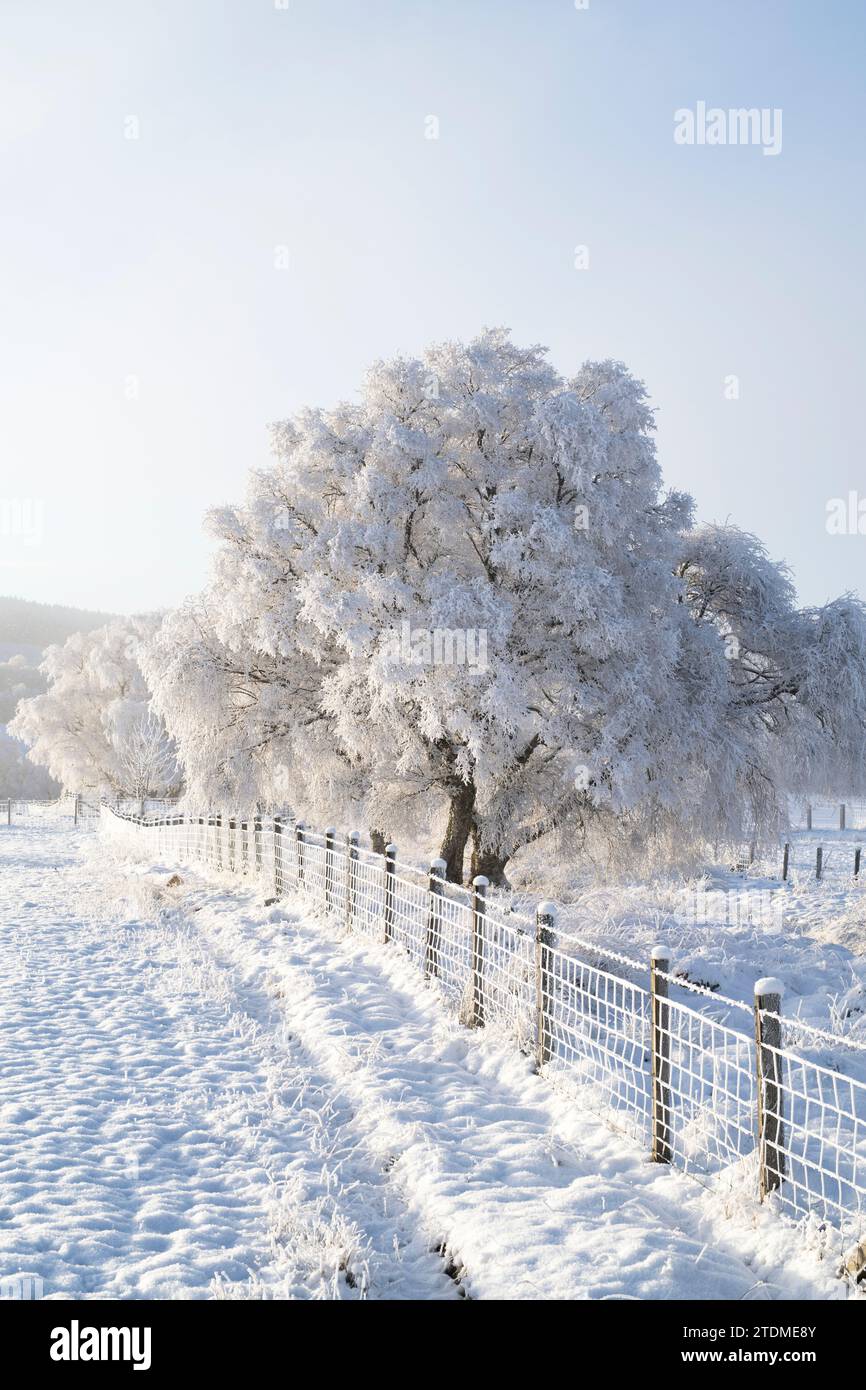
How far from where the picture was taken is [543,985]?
7906 millimetres

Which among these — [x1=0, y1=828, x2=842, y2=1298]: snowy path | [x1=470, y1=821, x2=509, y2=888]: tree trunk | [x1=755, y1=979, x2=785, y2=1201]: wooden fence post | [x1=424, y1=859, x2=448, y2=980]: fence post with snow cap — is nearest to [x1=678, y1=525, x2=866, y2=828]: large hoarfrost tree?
[x1=470, y1=821, x2=509, y2=888]: tree trunk

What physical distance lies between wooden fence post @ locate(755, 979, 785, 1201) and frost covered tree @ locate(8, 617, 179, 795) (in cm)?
4981

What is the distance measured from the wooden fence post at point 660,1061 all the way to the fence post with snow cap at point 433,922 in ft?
15.0

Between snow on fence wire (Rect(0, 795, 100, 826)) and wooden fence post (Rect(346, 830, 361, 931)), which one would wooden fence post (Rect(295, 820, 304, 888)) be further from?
snow on fence wire (Rect(0, 795, 100, 826))

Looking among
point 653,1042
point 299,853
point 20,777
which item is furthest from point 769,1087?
point 20,777

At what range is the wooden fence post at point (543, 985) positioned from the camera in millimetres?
Result: 7730

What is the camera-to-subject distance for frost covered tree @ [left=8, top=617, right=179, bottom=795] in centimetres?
5409

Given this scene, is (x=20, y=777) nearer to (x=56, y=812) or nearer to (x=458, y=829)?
(x=56, y=812)

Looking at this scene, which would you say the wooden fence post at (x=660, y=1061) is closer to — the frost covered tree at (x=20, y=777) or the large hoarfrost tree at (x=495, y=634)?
the large hoarfrost tree at (x=495, y=634)

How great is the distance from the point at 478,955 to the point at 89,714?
5073cm

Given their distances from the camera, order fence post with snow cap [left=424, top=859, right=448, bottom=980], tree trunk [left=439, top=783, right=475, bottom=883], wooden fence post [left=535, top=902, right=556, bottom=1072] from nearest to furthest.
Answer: wooden fence post [left=535, top=902, right=556, bottom=1072]
fence post with snow cap [left=424, top=859, right=448, bottom=980]
tree trunk [left=439, top=783, right=475, bottom=883]

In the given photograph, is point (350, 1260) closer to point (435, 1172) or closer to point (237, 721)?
point (435, 1172)
